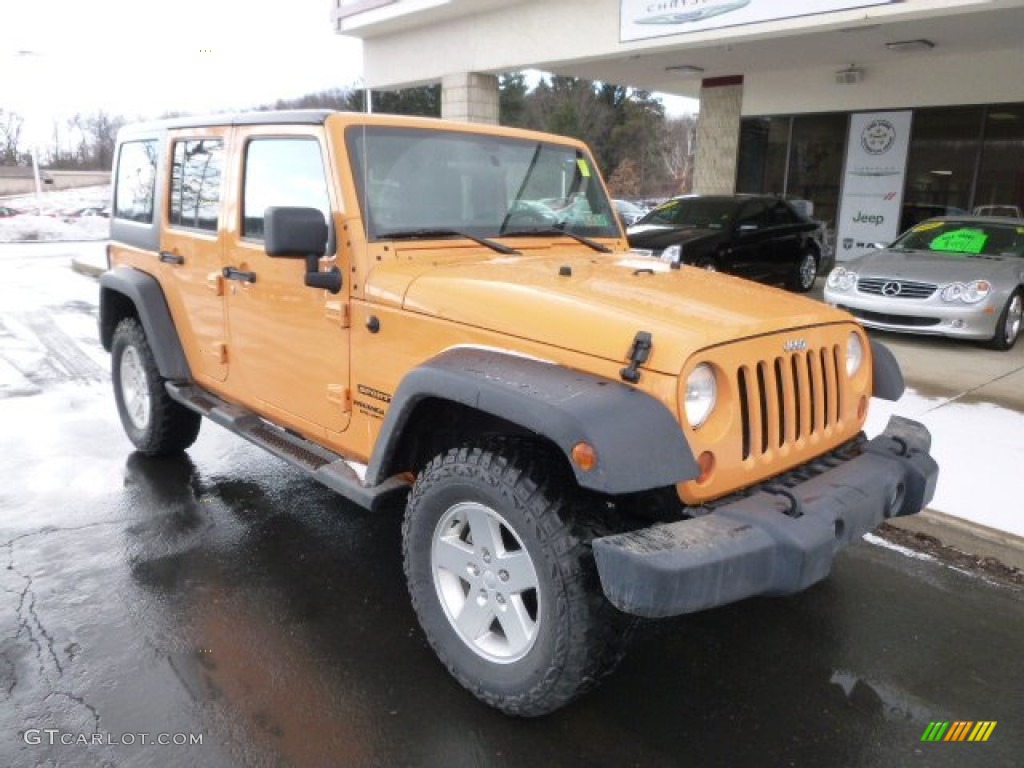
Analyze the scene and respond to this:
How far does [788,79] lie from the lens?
50.2 ft

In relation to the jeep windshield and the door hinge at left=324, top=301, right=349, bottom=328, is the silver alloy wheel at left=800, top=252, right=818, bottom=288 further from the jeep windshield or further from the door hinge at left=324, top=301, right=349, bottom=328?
the door hinge at left=324, top=301, right=349, bottom=328

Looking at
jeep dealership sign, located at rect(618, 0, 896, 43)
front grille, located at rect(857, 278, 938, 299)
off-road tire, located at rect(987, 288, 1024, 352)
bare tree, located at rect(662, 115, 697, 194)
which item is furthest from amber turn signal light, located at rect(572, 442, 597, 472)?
bare tree, located at rect(662, 115, 697, 194)

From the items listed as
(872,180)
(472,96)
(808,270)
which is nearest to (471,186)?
(808,270)

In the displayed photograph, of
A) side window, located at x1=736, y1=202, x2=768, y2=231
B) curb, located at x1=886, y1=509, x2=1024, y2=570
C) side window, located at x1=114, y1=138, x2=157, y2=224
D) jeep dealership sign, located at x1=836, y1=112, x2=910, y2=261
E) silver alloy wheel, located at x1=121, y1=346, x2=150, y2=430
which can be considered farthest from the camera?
jeep dealership sign, located at x1=836, y1=112, x2=910, y2=261

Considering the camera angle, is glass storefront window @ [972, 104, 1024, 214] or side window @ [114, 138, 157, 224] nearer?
side window @ [114, 138, 157, 224]

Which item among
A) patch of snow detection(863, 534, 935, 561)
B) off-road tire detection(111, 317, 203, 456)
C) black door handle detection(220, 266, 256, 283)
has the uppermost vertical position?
black door handle detection(220, 266, 256, 283)

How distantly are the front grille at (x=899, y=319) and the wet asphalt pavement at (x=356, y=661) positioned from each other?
17.4 feet

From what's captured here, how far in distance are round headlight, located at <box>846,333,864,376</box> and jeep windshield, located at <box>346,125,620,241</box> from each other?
1404mm

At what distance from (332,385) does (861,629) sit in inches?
97.4

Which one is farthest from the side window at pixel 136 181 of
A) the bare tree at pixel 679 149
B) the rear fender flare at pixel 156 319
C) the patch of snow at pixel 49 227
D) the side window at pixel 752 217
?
the bare tree at pixel 679 149

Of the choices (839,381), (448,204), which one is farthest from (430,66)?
(839,381)

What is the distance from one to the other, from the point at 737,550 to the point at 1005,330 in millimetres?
7828

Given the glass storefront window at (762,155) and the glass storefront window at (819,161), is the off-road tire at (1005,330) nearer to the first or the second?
the glass storefront window at (819,161)

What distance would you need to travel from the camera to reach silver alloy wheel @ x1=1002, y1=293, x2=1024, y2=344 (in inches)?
334
